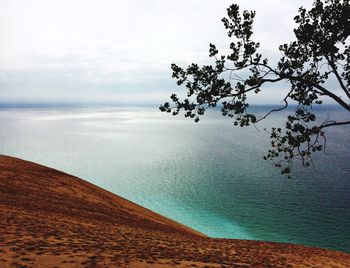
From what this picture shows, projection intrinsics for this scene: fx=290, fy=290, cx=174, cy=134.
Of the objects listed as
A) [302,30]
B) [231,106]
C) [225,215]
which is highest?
[302,30]

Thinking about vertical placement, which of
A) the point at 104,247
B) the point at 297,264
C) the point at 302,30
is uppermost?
the point at 302,30

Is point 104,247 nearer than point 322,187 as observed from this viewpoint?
Yes

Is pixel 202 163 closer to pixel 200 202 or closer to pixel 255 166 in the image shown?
pixel 255 166

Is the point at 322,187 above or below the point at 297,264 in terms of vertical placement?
below

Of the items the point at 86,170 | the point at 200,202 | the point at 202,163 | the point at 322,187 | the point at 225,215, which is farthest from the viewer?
the point at 202,163

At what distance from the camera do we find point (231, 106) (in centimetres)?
1617

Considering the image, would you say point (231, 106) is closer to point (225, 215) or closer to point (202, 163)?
point (225, 215)

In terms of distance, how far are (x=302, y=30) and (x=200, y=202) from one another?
36382 mm

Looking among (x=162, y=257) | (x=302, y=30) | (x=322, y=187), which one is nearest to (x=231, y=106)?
(x=302, y=30)

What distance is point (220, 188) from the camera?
53.8m

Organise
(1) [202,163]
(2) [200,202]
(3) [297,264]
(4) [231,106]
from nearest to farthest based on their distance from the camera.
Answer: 1. (3) [297,264]
2. (4) [231,106]
3. (2) [200,202]
4. (1) [202,163]

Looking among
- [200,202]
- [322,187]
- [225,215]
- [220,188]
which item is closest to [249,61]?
[225,215]

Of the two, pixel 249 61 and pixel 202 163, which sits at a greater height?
pixel 249 61

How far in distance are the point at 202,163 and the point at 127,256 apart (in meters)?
69.8
